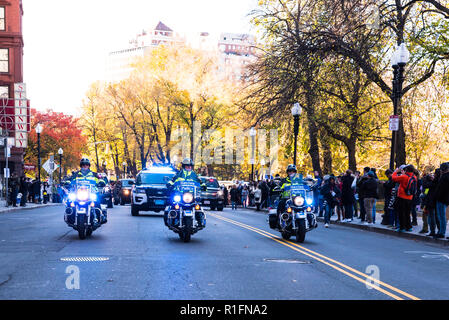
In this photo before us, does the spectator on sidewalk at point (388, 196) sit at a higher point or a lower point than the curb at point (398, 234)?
higher

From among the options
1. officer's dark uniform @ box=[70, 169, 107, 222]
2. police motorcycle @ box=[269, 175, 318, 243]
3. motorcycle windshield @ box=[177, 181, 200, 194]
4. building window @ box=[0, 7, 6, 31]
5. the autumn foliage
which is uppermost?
building window @ box=[0, 7, 6, 31]

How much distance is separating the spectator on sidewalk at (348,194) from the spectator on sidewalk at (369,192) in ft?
4.74

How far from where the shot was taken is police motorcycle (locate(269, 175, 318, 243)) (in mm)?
15555

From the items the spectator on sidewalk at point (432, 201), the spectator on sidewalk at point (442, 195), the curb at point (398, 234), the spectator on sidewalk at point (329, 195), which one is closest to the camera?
the spectator on sidewalk at point (442, 195)

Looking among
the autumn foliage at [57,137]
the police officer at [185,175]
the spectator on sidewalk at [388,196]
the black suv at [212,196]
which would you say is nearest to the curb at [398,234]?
the spectator on sidewalk at [388,196]

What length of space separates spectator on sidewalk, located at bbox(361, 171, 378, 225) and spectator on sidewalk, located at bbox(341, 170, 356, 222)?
4.74 feet

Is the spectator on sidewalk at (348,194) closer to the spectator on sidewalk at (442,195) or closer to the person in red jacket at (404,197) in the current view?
the person in red jacket at (404,197)

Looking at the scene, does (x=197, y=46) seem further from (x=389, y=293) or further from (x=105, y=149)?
(x=389, y=293)

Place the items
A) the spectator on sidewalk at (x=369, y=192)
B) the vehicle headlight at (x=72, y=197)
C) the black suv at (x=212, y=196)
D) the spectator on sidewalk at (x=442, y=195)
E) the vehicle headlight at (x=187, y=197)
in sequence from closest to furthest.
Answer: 1. the vehicle headlight at (x=187, y=197)
2. the vehicle headlight at (x=72, y=197)
3. the spectator on sidewalk at (x=442, y=195)
4. the spectator on sidewalk at (x=369, y=192)
5. the black suv at (x=212, y=196)

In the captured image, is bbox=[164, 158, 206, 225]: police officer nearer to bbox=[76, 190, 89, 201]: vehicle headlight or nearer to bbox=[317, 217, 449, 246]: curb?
bbox=[76, 190, 89, 201]: vehicle headlight

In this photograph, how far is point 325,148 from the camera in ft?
129

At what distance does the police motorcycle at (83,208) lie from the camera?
49.9ft

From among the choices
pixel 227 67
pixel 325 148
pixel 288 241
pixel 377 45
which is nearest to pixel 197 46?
pixel 227 67

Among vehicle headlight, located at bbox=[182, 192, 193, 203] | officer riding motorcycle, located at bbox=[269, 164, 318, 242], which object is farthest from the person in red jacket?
vehicle headlight, located at bbox=[182, 192, 193, 203]
